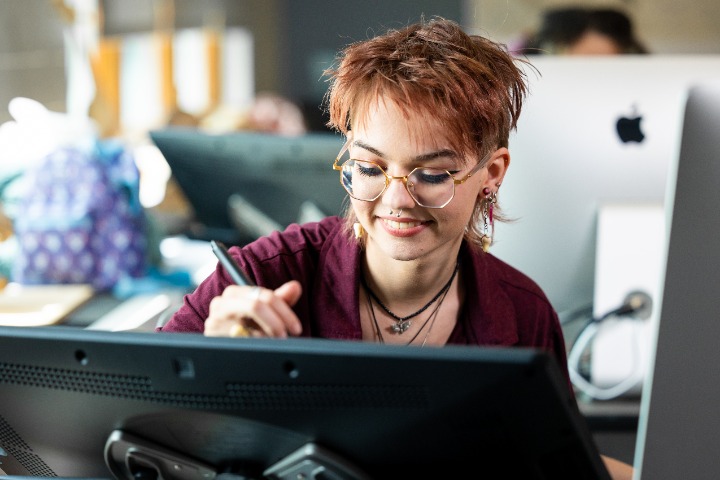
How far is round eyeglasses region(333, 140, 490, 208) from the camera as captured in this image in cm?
116

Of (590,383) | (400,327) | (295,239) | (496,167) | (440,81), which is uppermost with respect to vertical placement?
(440,81)

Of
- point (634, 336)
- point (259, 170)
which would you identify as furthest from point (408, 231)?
point (259, 170)

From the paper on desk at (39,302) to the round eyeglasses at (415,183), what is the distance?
1125 millimetres

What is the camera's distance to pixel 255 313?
3.09 ft

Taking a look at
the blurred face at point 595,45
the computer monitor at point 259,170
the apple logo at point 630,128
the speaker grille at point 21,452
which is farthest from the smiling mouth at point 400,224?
the blurred face at point 595,45

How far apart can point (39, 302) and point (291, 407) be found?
1529 mm

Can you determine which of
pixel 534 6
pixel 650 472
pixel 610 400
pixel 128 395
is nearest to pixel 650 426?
pixel 650 472

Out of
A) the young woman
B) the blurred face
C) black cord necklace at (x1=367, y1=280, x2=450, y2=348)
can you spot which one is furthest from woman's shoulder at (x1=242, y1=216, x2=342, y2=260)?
the blurred face

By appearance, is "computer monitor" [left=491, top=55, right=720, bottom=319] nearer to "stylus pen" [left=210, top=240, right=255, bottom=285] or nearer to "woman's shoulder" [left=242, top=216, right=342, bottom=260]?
"woman's shoulder" [left=242, top=216, right=342, bottom=260]

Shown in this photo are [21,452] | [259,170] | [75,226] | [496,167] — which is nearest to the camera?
[21,452]

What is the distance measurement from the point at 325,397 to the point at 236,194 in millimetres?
1454

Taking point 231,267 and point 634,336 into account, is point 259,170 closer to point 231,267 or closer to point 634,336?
point 634,336

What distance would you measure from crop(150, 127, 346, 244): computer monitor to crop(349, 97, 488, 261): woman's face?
2.90 feet

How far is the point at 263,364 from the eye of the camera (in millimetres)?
828
